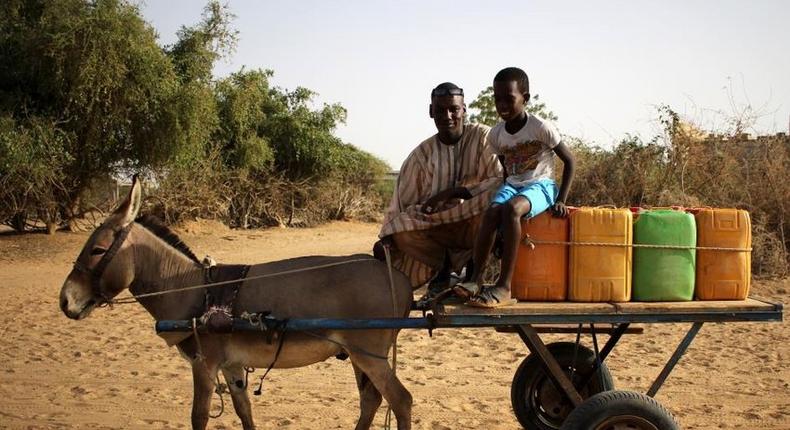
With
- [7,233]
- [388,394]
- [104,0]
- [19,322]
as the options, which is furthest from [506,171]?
[7,233]

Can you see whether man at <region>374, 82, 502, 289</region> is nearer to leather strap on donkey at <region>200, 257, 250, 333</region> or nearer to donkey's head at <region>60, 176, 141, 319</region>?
leather strap on donkey at <region>200, 257, 250, 333</region>

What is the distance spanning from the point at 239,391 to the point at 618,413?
7.70 ft

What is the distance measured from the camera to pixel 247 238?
20438 mm

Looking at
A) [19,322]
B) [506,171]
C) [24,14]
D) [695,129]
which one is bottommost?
[19,322]

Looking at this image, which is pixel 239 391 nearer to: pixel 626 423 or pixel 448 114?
pixel 448 114

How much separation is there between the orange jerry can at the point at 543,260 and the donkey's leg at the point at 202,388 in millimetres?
2002

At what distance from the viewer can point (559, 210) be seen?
407 centimetres

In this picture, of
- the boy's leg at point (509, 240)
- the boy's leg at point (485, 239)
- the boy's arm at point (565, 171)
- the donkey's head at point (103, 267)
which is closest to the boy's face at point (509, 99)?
the boy's arm at point (565, 171)

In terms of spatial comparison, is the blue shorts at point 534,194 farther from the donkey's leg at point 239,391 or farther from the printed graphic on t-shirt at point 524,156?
the donkey's leg at point 239,391

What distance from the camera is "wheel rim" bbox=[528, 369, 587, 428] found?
16.8ft

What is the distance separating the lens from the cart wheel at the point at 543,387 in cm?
508

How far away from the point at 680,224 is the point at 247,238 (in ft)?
57.2

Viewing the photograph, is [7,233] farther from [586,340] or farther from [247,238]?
A: [586,340]

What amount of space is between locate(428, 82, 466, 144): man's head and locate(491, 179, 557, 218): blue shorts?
20.0 inches
